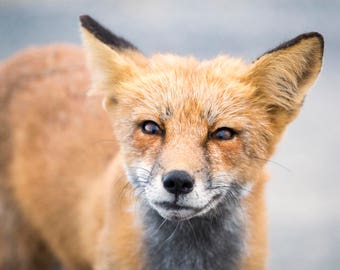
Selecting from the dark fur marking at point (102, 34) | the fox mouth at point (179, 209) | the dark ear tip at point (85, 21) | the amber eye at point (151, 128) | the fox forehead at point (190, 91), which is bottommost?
the fox mouth at point (179, 209)

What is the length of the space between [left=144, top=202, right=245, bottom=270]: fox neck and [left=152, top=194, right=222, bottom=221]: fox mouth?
55 centimetres

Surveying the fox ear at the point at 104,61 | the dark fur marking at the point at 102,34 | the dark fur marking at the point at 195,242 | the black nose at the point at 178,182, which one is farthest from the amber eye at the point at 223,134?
the dark fur marking at the point at 102,34

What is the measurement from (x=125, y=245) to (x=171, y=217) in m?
0.86

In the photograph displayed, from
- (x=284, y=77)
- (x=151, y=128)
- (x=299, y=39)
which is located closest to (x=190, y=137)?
(x=151, y=128)

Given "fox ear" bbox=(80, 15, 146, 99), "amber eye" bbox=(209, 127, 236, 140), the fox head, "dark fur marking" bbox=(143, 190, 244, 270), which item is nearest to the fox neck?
"dark fur marking" bbox=(143, 190, 244, 270)

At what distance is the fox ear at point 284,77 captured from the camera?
7000 millimetres

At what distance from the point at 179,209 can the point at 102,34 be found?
5.39 feet

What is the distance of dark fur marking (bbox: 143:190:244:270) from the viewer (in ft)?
23.8

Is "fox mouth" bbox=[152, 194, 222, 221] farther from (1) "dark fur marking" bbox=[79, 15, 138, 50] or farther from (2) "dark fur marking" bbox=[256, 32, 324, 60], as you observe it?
(1) "dark fur marking" bbox=[79, 15, 138, 50]

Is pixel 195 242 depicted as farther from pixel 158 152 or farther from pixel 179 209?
pixel 158 152

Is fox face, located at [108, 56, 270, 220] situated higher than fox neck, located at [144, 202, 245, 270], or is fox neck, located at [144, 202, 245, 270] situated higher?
fox face, located at [108, 56, 270, 220]

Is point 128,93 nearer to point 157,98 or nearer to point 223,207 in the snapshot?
point 157,98

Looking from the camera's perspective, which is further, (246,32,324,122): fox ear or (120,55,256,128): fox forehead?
(246,32,324,122): fox ear

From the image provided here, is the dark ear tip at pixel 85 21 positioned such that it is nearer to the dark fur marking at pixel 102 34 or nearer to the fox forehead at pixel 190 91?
the dark fur marking at pixel 102 34
